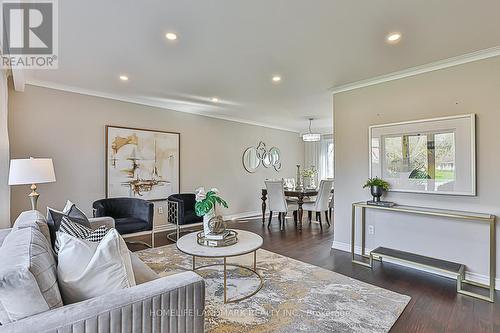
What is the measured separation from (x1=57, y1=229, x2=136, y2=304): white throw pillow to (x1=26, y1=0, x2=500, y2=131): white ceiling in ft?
5.73

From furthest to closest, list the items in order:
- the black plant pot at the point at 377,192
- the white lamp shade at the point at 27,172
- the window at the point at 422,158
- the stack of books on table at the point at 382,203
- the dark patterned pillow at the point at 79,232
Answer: the black plant pot at the point at 377,192 < the stack of books on table at the point at 382,203 < the window at the point at 422,158 < the white lamp shade at the point at 27,172 < the dark patterned pillow at the point at 79,232

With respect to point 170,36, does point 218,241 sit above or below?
below

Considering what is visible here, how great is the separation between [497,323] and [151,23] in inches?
149

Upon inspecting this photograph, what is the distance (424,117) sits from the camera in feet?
10.6

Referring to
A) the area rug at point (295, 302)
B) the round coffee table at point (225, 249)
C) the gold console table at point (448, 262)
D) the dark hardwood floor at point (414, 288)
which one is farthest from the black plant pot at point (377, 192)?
the round coffee table at point (225, 249)

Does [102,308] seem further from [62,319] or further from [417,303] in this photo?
[417,303]

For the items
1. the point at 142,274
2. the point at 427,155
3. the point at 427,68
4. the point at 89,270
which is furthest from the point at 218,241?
the point at 427,68

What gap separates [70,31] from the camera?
2361 mm

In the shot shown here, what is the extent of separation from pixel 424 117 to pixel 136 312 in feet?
11.8

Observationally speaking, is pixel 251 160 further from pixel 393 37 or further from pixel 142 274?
pixel 142 274

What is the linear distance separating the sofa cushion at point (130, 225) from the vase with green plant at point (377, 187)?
321 centimetres

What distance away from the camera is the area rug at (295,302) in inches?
80.7

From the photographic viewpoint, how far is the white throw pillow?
1.23m

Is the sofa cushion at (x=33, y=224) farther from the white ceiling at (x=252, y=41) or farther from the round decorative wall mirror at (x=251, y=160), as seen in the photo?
the round decorative wall mirror at (x=251, y=160)
